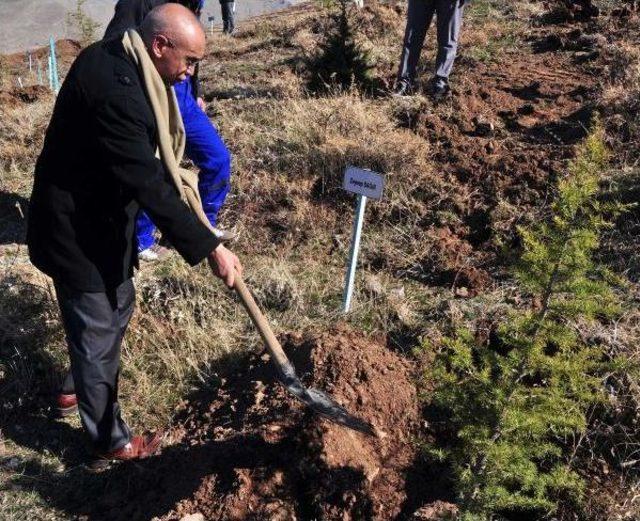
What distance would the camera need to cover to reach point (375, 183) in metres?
3.42

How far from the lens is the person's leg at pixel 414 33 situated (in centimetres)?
603


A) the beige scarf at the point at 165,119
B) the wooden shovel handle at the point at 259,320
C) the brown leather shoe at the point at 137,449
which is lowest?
the brown leather shoe at the point at 137,449

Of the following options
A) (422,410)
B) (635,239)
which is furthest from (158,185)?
(635,239)

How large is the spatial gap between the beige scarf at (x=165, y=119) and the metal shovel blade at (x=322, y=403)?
807mm

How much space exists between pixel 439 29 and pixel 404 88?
2.10ft

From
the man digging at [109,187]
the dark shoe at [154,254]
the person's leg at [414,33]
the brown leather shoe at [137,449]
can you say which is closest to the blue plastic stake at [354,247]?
the man digging at [109,187]

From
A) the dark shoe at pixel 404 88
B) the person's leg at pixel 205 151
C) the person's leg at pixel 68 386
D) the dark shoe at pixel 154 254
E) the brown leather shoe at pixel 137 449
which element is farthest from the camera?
the dark shoe at pixel 404 88

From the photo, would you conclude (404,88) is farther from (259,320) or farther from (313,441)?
(313,441)

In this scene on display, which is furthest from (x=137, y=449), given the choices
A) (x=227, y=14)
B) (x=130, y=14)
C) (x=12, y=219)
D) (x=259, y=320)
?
(x=227, y=14)

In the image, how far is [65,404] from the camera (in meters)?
3.37

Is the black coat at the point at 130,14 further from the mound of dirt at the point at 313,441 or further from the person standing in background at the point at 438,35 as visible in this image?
the person standing in background at the point at 438,35

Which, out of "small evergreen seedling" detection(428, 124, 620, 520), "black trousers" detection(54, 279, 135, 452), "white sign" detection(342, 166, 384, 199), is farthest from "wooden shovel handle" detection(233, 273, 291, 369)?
"white sign" detection(342, 166, 384, 199)

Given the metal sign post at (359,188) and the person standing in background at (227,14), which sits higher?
the person standing in background at (227,14)

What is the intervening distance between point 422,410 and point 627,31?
5.64 meters
